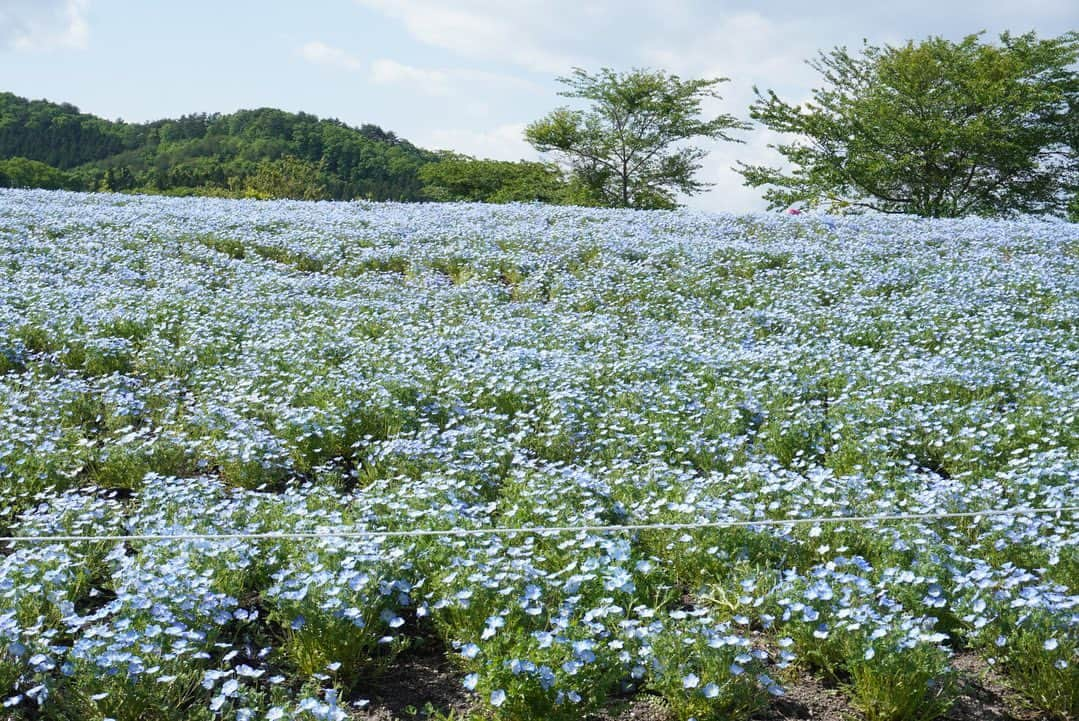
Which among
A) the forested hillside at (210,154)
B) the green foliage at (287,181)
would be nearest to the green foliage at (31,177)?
the forested hillside at (210,154)

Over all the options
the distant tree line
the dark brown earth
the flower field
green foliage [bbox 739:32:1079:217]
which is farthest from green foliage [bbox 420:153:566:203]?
the dark brown earth

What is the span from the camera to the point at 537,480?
5.61m

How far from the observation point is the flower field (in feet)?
12.7

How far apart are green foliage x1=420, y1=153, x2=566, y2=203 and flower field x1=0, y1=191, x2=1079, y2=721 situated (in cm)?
2598

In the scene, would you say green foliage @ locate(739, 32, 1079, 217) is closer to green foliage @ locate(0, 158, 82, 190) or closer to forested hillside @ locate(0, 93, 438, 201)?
forested hillside @ locate(0, 93, 438, 201)

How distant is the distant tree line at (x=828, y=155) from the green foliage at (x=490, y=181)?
59 mm

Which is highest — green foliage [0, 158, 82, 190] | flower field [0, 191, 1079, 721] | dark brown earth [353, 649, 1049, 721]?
green foliage [0, 158, 82, 190]

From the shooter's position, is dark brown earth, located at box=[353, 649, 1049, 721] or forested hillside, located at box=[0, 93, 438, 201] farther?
forested hillside, located at box=[0, 93, 438, 201]

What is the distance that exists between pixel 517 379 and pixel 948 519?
3351 millimetres

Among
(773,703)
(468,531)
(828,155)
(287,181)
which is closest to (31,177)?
(287,181)

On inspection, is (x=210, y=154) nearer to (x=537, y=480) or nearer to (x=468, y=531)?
(x=537, y=480)

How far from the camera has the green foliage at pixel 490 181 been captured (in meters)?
37.9

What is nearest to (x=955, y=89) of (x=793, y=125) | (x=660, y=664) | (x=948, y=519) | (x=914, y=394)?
(x=793, y=125)

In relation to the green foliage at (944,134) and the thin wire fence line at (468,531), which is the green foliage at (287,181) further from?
the thin wire fence line at (468,531)
